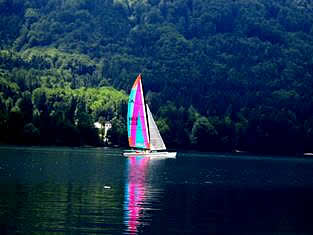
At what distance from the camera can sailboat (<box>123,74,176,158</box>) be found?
16362 centimetres

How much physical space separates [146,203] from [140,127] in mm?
95176

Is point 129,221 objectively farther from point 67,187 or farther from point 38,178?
point 38,178

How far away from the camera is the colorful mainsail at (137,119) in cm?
16325

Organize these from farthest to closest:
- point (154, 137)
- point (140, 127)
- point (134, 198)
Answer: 1. point (154, 137)
2. point (140, 127)
3. point (134, 198)

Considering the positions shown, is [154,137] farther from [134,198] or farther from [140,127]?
[134,198]

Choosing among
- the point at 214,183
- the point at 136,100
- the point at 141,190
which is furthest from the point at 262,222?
the point at 136,100

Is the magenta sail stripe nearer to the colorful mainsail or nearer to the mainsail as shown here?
the colorful mainsail

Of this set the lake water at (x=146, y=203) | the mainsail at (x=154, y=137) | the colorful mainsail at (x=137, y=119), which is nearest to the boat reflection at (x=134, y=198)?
the lake water at (x=146, y=203)

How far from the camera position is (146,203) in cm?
7138

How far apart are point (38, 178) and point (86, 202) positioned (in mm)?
25219

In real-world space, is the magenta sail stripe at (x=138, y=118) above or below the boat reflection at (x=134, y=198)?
above

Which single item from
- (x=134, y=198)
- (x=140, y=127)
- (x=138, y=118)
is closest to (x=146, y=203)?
(x=134, y=198)

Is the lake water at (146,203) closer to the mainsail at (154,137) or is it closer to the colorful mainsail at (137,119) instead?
the colorful mainsail at (137,119)

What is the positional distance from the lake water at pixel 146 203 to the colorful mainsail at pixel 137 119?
5093 cm
